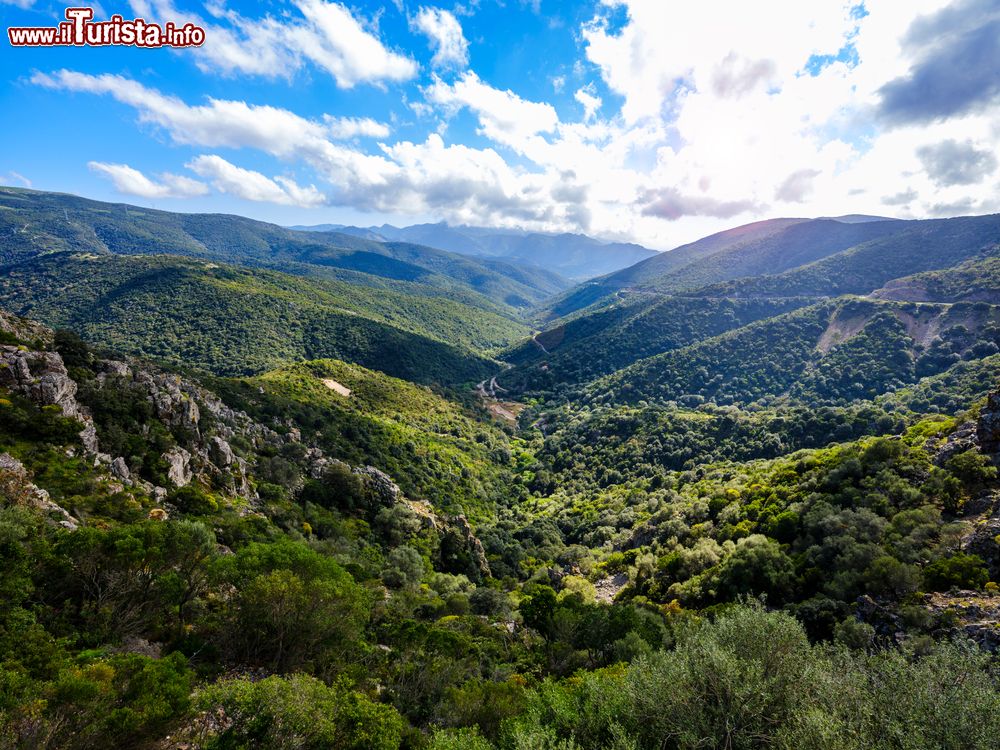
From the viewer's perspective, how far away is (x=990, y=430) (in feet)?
112

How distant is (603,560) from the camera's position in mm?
57375

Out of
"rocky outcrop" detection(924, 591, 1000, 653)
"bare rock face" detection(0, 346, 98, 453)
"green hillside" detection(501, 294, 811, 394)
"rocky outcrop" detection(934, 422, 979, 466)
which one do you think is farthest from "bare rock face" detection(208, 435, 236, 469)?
"green hillside" detection(501, 294, 811, 394)

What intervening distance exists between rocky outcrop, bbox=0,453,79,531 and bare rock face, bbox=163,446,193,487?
983 cm

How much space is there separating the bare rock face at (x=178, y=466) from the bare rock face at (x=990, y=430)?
213 ft

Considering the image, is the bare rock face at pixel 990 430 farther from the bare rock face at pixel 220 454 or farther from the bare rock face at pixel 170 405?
the bare rock face at pixel 170 405

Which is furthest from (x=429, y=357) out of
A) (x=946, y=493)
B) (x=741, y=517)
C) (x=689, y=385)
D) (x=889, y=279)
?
(x=889, y=279)

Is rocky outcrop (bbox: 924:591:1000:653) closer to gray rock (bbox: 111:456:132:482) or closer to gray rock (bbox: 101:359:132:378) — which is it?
gray rock (bbox: 111:456:132:482)

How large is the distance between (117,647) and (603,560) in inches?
2034

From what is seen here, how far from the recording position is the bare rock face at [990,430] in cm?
3373

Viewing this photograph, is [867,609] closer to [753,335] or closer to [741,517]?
[741,517]

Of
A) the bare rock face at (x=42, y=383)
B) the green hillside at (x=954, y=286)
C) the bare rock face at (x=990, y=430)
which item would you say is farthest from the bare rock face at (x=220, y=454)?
the green hillside at (x=954, y=286)

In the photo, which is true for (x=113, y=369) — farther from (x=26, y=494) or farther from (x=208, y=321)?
(x=208, y=321)

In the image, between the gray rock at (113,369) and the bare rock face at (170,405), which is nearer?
the bare rock face at (170,405)

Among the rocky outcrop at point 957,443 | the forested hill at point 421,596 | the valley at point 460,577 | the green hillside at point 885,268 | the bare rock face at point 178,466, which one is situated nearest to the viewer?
the forested hill at point 421,596
